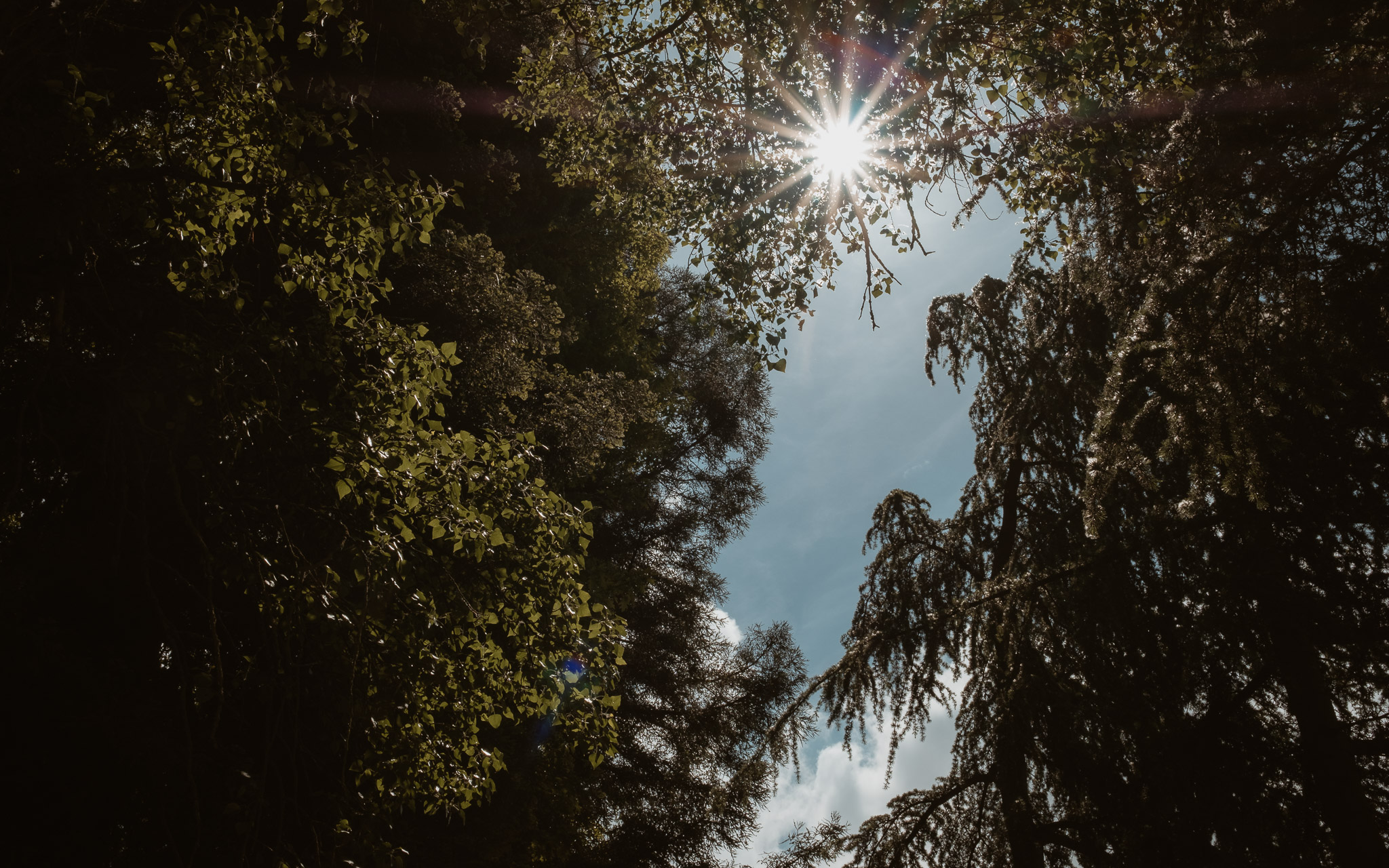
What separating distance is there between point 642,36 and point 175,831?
7207 millimetres

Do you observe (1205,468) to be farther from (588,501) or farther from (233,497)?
(233,497)

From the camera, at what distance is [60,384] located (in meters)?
4.63

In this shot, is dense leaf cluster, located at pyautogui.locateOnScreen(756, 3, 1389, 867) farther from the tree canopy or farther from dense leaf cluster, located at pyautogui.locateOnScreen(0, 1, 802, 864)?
dense leaf cluster, located at pyautogui.locateOnScreen(0, 1, 802, 864)

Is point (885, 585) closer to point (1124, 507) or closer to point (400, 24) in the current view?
point (1124, 507)

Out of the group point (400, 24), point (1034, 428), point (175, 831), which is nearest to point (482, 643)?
point (175, 831)

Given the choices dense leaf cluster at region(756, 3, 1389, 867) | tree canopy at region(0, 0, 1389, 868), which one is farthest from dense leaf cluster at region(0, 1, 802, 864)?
dense leaf cluster at region(756, 3, 1389, 867)

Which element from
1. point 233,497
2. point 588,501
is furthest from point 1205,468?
point 233,497

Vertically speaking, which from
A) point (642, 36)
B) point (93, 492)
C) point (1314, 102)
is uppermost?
point (642, 36)

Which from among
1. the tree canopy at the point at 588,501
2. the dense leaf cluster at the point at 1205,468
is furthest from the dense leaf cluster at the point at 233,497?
the dense leaf cluster at the point at 1205,468

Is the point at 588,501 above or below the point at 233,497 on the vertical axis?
above

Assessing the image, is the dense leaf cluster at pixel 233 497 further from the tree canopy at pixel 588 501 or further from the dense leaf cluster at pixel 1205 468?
the dense leaf cluster at pixel 1205 468

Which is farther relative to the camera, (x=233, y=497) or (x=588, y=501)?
(x=588, y=501)

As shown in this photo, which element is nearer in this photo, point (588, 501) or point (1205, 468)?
point (1205, 468)

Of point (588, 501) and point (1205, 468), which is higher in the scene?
point (588, 501)
